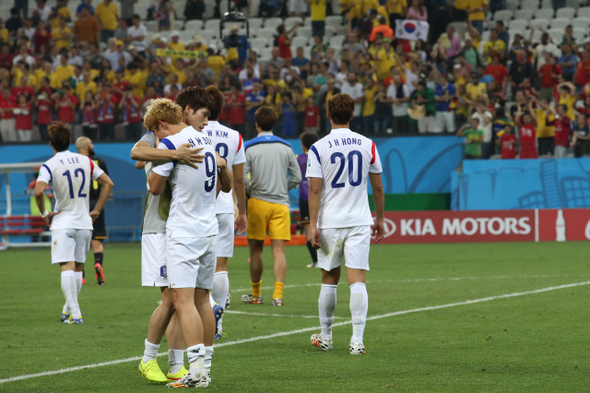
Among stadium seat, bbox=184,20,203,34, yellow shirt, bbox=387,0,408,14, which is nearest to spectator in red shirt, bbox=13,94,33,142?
stadium seat, bbox=184,20,203,34

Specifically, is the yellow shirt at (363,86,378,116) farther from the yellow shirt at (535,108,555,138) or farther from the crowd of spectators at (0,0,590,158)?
the yellow shirt at (535,108,555,138)

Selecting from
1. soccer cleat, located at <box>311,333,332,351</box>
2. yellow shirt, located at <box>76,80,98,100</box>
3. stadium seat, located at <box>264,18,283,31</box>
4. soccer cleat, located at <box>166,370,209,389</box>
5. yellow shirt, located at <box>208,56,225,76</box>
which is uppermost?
stadium seat, located at <box>264,18,283,31</box>

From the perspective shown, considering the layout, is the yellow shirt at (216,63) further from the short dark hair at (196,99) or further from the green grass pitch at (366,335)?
the short dark hair at (196,99)

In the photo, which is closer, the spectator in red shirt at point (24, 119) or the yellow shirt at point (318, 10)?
the spectator in red shirt at point (24, 119)

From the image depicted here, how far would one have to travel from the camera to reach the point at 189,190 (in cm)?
607

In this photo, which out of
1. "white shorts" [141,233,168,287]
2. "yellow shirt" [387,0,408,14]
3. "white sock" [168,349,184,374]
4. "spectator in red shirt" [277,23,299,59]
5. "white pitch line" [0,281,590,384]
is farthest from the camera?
"spectator in red shirt" [277,23,299,59]

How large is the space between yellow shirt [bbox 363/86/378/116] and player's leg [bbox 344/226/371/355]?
15217 millimetres

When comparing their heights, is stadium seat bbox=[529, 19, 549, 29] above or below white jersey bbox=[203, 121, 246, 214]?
above

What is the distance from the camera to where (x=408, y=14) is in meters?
25.5

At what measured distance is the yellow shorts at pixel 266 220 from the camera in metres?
10.9

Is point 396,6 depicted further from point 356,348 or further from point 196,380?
point 196,380

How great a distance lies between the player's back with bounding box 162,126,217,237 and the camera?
6.05m

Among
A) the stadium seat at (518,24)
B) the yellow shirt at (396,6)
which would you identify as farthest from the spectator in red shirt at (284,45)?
the stadium seat at (518,24)

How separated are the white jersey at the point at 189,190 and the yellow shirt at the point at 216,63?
19454 mm
